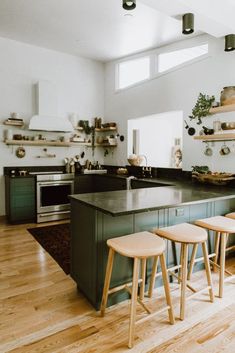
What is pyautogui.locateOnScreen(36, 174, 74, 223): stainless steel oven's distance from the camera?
15.5ft

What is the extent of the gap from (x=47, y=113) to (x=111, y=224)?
3.72 m

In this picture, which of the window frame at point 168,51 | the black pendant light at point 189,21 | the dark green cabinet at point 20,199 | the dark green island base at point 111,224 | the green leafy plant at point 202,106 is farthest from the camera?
the dark green cabinet at point 20,199

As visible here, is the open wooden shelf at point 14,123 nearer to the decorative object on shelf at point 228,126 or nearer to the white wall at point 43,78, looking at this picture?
the white wall at point 43,78

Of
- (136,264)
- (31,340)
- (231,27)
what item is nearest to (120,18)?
(231,27)

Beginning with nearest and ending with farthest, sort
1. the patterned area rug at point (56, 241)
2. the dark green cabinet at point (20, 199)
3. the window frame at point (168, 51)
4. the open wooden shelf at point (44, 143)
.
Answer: the patterned area rug at point (56, 241)
the window frame at point (168, 51)
the dark green cabinet at point (20, 199)
the open wooden shelf at point (44, 143)

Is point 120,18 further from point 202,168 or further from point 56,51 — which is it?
point 202,168

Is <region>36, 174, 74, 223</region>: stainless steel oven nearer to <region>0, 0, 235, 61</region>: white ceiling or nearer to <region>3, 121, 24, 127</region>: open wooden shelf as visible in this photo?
<region>3, 121, 24, 127</region>: open wooden shelf

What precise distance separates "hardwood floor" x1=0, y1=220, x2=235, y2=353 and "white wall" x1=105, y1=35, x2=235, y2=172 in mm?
1922

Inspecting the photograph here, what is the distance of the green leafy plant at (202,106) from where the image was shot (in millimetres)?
3740

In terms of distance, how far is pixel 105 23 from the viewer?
388 cm

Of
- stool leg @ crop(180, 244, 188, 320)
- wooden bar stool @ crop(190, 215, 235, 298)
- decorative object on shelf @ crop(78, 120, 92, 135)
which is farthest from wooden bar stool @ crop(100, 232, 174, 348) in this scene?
decorative object on shelf @ crop(78, 120, 92, 135)

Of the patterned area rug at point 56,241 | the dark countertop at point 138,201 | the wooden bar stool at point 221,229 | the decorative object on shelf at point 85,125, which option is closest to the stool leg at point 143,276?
the dark countertop at point 138,201

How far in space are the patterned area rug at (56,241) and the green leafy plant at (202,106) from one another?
272cm

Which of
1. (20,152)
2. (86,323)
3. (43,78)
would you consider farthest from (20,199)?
(86,323)
